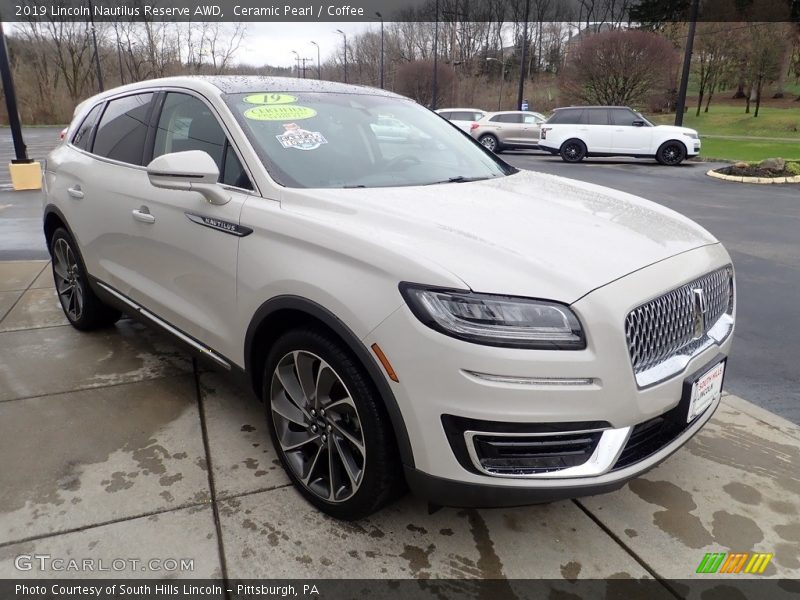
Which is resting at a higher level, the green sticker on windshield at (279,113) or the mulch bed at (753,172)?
the green sticker on windshield at (279,113)

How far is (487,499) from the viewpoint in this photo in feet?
6.55

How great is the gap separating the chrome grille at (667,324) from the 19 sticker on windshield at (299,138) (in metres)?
1.67

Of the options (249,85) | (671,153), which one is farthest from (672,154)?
(249,85)

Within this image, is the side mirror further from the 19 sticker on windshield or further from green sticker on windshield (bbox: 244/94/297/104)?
green sticker on windshield (bbox: 244/94/297/104)

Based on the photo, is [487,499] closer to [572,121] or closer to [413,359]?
[413,359]

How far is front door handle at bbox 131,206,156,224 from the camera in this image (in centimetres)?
325

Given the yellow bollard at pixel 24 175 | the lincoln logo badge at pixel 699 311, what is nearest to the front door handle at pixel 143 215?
the lincoln logo badge at pixel 699 311

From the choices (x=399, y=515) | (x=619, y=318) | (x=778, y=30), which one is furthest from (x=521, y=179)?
(x=778, y=30)

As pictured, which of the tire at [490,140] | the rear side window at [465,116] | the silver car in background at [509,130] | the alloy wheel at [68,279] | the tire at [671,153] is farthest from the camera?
the rear side window at [465,116]

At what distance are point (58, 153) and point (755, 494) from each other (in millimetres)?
4950

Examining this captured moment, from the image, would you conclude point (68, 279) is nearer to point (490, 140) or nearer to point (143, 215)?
point (143, 215)

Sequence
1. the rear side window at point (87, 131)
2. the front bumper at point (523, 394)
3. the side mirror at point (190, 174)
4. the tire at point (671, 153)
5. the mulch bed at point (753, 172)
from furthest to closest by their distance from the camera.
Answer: the tire at point (671, 153) → the mulch bed at point (753, 172) → the rear side window at point (87, 131) → the side mirror at point (190, 174) → the front bumper at point (523, 394)

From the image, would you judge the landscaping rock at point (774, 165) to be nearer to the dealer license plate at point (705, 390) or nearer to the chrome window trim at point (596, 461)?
the dealer license plate at point (705, 390)

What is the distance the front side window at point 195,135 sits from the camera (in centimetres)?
281
